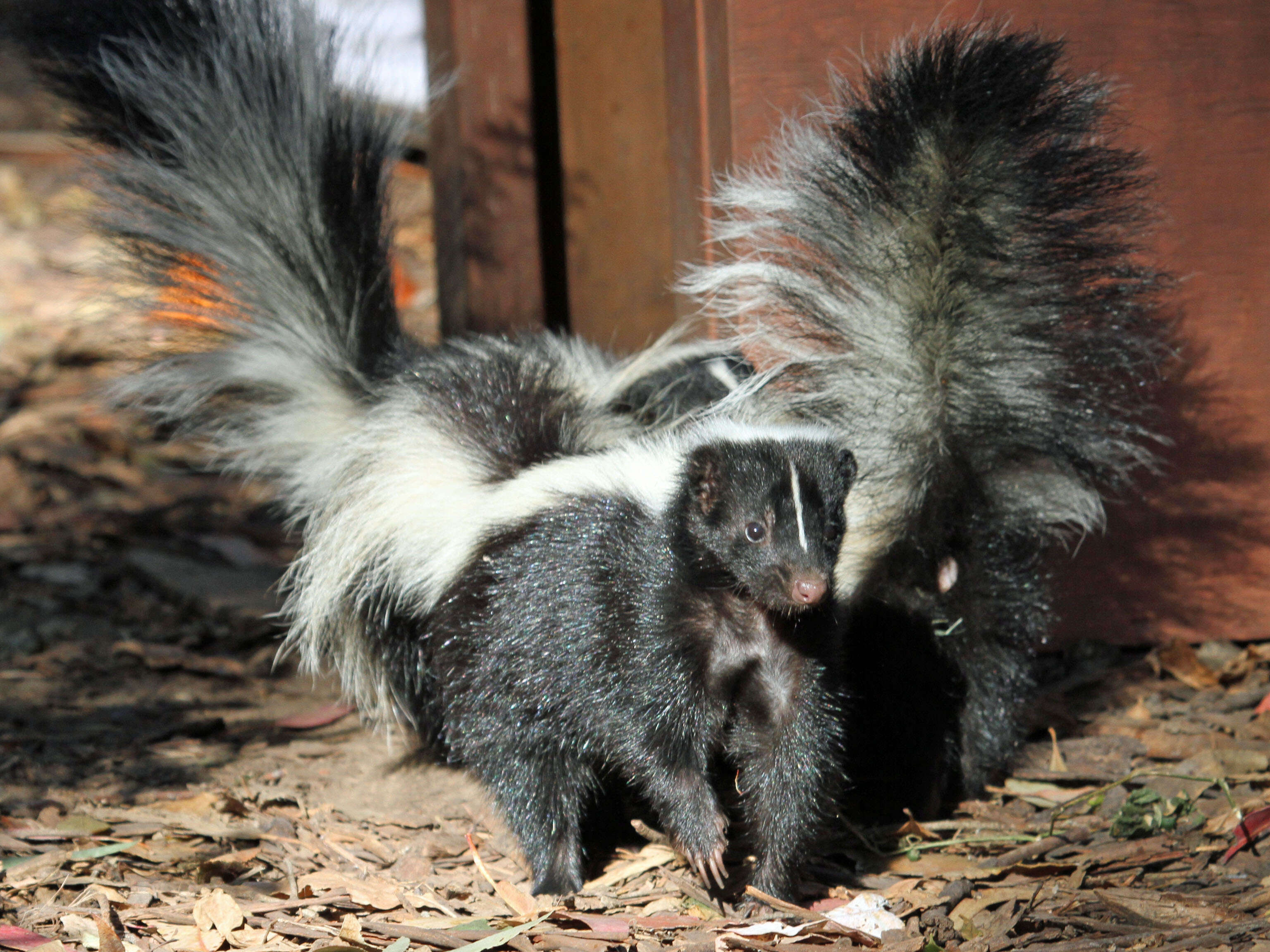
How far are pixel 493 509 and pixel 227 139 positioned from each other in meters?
1.51

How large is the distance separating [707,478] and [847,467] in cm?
35

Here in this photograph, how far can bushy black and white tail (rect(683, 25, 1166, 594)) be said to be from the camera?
3.21m

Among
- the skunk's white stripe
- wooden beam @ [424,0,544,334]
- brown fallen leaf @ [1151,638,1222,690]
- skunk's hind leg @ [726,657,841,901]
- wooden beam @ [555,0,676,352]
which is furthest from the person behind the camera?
wooden beam @ [555,0,676,352]

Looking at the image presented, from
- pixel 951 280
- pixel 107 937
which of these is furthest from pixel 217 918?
pixel 951 280

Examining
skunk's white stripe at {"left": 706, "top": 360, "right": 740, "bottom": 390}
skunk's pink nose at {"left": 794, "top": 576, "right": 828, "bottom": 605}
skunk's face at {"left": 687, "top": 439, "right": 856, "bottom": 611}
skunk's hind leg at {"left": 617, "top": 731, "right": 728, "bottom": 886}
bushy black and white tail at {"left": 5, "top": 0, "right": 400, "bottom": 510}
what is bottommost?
skunk's hind leg at {"left": 617, "top": 731, "right": 728, "bottom": 886}

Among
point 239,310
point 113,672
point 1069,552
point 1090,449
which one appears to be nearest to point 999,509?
point 1090,449

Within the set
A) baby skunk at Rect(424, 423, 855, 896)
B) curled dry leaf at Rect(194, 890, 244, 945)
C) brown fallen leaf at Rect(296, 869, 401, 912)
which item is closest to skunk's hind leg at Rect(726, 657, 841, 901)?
baby skunk at Rect(424, 423, 855, 896)

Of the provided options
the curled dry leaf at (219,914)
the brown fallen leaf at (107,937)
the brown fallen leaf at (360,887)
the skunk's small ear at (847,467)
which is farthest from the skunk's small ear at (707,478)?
the brown fallen leaf at (107,937)

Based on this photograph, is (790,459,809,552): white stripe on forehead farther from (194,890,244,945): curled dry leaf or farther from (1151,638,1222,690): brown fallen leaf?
(1151,638,1222,690): brown fallen leaf

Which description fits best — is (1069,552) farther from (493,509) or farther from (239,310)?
(239,310)

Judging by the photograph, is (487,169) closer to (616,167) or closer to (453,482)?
(616,167)

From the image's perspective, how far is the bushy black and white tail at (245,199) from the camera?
3865 millimetres

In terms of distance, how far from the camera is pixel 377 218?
410 cm

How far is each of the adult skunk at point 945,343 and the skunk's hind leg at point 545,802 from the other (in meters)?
0.91
